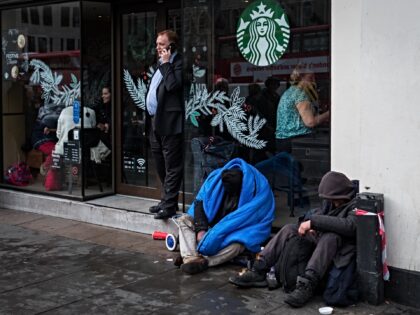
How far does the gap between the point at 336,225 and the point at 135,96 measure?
387 cm

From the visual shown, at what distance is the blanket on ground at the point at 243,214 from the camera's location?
18.3 ft

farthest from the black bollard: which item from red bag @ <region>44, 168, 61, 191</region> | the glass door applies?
red bag @ <region>44, 168, 61, 191</region>

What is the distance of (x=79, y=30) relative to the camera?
25.7ft

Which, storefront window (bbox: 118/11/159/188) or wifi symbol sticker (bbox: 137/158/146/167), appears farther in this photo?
wifi symbol sticker (bbox: 137/158/146/167)

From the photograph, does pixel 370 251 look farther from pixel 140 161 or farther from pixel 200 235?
pixel 140 161

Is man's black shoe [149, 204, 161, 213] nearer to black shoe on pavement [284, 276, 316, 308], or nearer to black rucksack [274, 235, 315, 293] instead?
black rucksack [274, 235, 315, 293]

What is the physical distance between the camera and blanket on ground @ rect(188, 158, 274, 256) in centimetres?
559

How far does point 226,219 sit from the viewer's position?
5625 millimetres

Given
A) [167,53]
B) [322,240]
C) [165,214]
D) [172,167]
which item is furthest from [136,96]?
[322,240]

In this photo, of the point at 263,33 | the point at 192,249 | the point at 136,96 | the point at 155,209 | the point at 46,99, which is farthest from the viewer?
the point at 46,99

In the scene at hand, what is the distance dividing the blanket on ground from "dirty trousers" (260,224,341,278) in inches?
22.5

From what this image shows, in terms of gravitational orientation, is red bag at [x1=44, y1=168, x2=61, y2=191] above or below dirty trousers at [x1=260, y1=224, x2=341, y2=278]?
above

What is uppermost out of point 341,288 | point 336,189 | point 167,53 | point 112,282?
point 167,53

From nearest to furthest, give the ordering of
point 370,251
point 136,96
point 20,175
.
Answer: point 370,251
point 136,96
point 20,175
